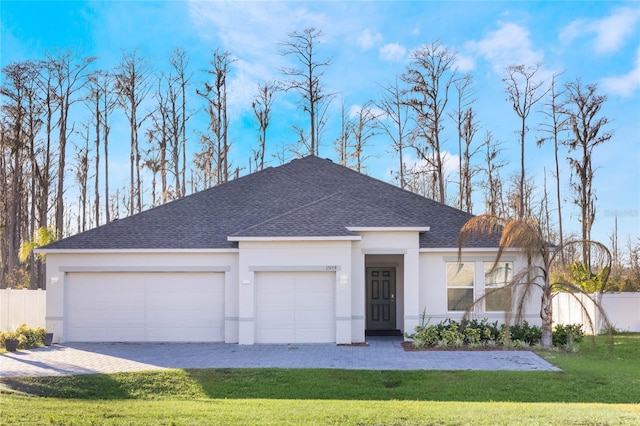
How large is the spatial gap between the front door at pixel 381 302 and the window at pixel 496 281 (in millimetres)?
3409

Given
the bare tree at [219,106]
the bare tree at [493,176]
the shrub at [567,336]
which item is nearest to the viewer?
the shrub at [567,336]

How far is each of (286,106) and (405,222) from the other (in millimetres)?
18847

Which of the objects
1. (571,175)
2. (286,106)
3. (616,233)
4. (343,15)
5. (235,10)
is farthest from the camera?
(616,233)

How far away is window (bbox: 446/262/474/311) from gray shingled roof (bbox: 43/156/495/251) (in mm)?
767

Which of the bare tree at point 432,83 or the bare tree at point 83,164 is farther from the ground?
the bare tree at point 432,83

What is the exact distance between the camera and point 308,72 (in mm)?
34188

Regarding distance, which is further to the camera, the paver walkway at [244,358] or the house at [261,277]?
the house at [261,277]

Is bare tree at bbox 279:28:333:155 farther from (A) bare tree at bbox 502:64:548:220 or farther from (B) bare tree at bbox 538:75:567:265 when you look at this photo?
(B) bare tree at bbox 538:75:567:265

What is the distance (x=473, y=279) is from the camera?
65.9ft

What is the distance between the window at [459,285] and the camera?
20.0 m

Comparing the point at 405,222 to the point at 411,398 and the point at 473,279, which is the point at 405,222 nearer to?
the point at 473,279

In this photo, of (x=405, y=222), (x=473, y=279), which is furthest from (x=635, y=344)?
(x=405, y=222)

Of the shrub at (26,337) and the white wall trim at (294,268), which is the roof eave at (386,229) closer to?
the white wall trim at (294,268)

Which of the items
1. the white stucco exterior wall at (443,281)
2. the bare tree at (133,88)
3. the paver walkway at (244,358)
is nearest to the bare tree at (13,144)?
the bare tree at (133,88)
